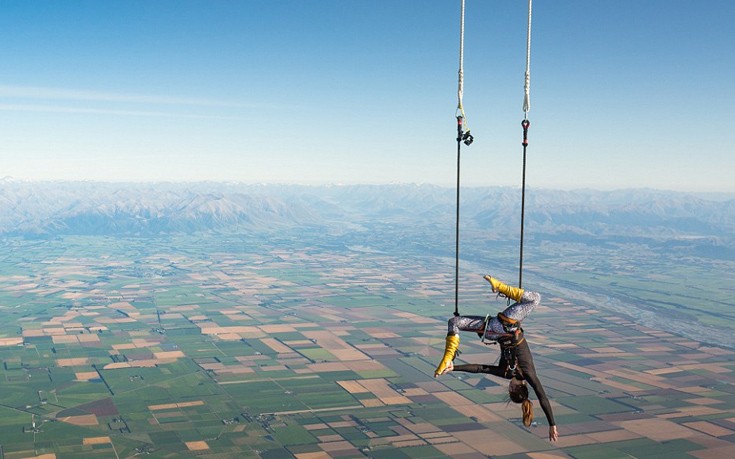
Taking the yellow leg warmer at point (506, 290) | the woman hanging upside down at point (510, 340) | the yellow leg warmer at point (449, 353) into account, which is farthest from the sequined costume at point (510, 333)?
the yellow leg warmer at point (449, 353)

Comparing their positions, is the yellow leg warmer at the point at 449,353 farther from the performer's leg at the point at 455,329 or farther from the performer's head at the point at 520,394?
the performer's head at the point at 520,394

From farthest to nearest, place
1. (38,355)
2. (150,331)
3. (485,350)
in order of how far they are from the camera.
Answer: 1. (150,331)
2. (485,350)
3. (38,355)

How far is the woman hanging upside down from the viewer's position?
17.0 metres

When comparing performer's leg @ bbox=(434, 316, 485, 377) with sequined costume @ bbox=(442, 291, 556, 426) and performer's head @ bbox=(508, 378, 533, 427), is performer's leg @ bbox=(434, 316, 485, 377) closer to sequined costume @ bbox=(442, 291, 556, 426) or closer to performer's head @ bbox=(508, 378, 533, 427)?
sequined costume @ bbox=(442, 291, 556, 426)

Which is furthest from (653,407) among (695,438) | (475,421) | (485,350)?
(485,350)

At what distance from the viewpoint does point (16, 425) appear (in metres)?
92.2

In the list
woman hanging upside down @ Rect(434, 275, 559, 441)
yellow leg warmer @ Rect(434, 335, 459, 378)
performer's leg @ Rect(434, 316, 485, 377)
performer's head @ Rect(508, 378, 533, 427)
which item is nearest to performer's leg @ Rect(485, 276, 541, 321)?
woman hanging upside down @ Rect(434, 275, 559, 441)

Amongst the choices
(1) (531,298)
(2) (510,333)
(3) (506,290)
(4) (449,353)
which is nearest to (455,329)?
(4) (449,353)

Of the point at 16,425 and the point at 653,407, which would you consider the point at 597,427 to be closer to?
the point at 653,407

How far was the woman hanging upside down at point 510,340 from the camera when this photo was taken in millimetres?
16953

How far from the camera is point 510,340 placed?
706 inches

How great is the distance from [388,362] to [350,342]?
2323 cm

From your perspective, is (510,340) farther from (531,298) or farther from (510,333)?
(531,298)

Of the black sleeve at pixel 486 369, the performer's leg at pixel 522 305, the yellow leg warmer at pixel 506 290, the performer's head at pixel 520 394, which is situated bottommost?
the performer's head at pixel 520 394
